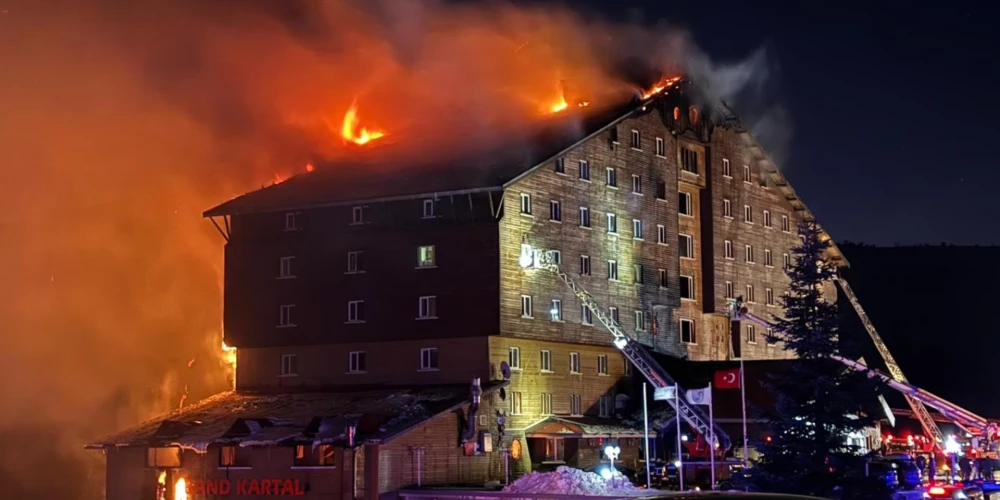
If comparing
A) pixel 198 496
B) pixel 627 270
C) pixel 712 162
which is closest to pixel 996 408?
pixel 712 162

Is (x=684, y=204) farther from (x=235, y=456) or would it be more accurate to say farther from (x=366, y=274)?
(x=235, y=456)

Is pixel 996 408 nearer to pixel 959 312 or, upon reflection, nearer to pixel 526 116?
pixel 959 312

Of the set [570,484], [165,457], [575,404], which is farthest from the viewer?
[575,404]

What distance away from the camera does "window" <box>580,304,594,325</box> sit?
72.2 metres

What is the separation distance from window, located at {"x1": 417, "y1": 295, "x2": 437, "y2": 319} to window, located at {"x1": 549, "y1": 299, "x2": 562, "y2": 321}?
677cm

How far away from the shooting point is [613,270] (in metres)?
75.3

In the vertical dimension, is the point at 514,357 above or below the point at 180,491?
above

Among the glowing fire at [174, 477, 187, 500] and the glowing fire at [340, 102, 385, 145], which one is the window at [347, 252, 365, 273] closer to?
the glowing fire at [174, 477, 187, 500]

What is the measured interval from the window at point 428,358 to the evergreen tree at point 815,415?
2508cm

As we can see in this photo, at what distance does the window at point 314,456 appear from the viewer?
61.1m

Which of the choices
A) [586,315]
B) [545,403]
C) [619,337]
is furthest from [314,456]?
[619,337]

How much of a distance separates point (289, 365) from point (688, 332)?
26.5 m

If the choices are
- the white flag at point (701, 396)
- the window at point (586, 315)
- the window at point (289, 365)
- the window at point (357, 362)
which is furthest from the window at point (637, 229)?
the window at point (289, 365)

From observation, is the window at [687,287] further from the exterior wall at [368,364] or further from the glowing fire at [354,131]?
the glowing fire at [354,131]
